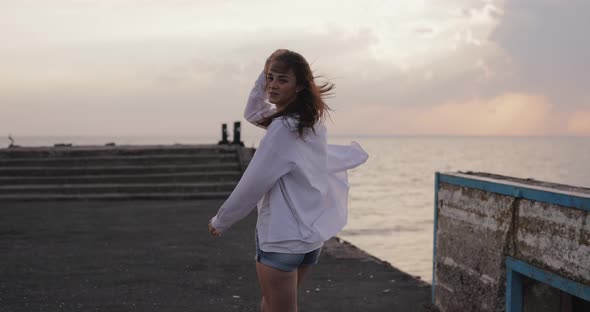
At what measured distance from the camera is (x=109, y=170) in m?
19.0

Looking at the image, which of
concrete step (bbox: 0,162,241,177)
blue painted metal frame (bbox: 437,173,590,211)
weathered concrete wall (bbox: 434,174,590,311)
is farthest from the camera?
concrete step (bbox: 0,162,241,177)

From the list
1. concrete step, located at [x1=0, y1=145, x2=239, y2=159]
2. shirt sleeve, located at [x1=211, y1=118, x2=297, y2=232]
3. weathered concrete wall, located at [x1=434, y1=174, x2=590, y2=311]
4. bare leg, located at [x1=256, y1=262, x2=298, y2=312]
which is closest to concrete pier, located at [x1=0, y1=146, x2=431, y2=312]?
concrete step, located at [x1=0, y1=145, x2=239, y2=159]

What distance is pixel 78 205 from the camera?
1603 cm

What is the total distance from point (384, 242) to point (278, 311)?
704 inches

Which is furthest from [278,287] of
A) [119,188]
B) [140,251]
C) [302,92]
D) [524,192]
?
[119,188]

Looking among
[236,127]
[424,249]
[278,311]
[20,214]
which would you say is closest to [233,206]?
[278,311]

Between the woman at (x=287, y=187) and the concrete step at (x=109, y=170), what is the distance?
1580 centimetres

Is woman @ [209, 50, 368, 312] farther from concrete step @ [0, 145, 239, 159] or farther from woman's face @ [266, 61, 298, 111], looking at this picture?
concrete step @ [0, 145, 239, 159]

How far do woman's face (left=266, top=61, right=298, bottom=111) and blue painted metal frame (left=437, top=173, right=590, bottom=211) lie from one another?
2108 mm

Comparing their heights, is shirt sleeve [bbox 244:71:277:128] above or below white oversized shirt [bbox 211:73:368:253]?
above

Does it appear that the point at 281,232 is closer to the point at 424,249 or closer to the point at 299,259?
the point at 299,259

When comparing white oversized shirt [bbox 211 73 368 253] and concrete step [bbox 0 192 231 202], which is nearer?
white oversized shirt [bbox 211 73 368 253]

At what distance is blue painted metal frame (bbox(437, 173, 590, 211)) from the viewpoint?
4.46 meters

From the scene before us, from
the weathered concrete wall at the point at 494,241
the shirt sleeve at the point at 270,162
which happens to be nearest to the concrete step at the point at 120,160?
the weathered concrete wall at the point at 494,241
